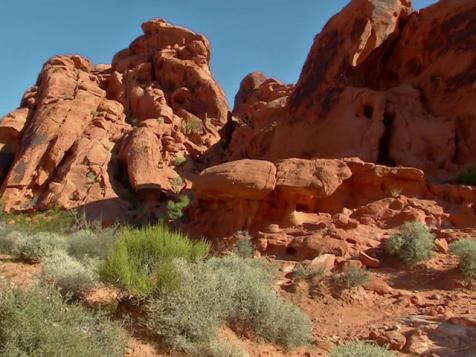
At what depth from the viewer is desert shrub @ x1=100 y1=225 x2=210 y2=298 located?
519 centimetres

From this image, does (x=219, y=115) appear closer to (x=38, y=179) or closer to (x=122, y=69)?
(x=122, y=69)

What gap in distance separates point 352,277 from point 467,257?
6.55 ft

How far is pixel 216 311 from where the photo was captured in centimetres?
503

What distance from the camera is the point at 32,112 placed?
2312 cm

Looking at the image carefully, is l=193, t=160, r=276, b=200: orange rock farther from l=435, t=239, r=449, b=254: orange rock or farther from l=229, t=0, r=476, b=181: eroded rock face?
l=435, t=239, r=449, b=254: orange rock

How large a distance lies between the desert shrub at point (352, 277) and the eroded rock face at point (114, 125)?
39.3ft

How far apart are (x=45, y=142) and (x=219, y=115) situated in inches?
370

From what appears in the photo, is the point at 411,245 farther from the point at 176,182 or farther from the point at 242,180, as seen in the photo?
the point at 176,182

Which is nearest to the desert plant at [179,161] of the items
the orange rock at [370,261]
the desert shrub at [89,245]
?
the desert shrub at [89,245]

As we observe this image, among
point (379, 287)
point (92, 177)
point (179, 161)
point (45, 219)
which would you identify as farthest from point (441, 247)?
point (179, 161)

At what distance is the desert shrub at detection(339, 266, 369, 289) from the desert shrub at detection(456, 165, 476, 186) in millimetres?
6064

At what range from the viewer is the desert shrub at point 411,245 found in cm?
861

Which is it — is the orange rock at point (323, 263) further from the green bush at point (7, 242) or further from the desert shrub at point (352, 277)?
the green bush at point (7, 242)

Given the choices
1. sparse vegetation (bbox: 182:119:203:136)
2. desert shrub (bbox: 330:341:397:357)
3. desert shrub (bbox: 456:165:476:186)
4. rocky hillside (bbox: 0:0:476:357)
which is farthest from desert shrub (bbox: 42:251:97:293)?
sparse vegetation (bbox: 182:119:203:136)
